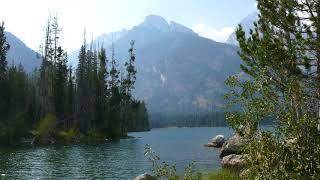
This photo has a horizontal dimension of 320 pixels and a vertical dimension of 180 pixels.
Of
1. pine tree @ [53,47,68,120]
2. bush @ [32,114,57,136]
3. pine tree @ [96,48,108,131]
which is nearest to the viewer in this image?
bush @ [32,114,57,136]

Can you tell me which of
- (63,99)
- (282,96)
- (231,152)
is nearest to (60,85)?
(63,99)

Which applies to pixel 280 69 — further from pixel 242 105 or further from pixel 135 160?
pixel 135 160

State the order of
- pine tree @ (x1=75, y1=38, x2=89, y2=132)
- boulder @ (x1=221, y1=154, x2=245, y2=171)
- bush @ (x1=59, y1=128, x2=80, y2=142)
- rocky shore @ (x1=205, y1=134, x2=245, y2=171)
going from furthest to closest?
pine tree @ (x1=75, y1=38, x2=89, y2=132), bush @ (x1=59, y1=128, x2=80, y2=142), boulder @ (x1=221, y1=154, x2=245, y2=171), rocky shore @ (x1=205, y1=134, x2=245, y2=171)

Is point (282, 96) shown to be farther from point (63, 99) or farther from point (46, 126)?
point (63, 99)

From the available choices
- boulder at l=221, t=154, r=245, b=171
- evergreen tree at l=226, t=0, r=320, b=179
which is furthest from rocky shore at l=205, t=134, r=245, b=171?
evergreen tree at l=226, t=0, r=320, b=179

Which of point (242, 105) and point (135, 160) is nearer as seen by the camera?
point (242, 105)

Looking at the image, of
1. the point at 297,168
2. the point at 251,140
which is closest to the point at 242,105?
the point at 251,140

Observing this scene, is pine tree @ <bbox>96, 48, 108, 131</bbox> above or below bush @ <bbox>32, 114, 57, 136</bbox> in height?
above

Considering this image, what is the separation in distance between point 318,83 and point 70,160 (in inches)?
1674

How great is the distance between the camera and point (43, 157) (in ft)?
195

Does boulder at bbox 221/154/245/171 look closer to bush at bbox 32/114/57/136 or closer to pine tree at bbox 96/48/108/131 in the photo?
bush at bbox 32/114/57/136

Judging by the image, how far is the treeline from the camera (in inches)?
3629

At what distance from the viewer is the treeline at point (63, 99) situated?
302ft

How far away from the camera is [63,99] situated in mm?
106938
